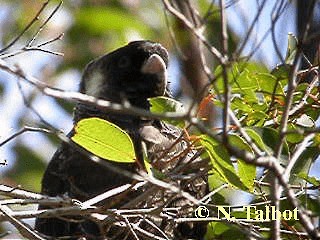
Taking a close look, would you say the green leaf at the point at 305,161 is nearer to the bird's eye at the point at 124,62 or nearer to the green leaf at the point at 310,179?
the green leaf at the point at 310,179

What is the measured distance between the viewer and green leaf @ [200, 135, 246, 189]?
8.48 feet

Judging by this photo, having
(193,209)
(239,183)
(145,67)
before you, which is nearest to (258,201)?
(193,209)

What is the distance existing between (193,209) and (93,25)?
178 centimetres

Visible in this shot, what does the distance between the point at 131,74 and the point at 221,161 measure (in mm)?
1526

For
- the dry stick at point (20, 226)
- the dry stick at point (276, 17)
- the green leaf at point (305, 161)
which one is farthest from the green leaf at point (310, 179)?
the dry stick at point (20, 226)

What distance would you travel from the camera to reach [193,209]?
3.08 metres

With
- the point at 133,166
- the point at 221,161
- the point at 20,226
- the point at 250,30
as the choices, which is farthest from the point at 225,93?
the point at 133,166

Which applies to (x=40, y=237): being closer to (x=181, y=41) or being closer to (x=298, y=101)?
(x=298, y=101)

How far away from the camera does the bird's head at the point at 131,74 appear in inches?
154

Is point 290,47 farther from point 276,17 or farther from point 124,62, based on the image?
point 124,62

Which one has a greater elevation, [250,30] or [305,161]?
[250,30]

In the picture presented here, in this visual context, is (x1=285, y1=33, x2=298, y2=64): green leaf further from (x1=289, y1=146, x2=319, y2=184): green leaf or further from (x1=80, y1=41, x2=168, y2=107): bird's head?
(x1=80, y1=41, x2=168, y2=107): bird's head

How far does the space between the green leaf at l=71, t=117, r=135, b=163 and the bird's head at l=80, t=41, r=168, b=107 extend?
1.18m

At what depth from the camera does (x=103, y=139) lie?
8.72ft
